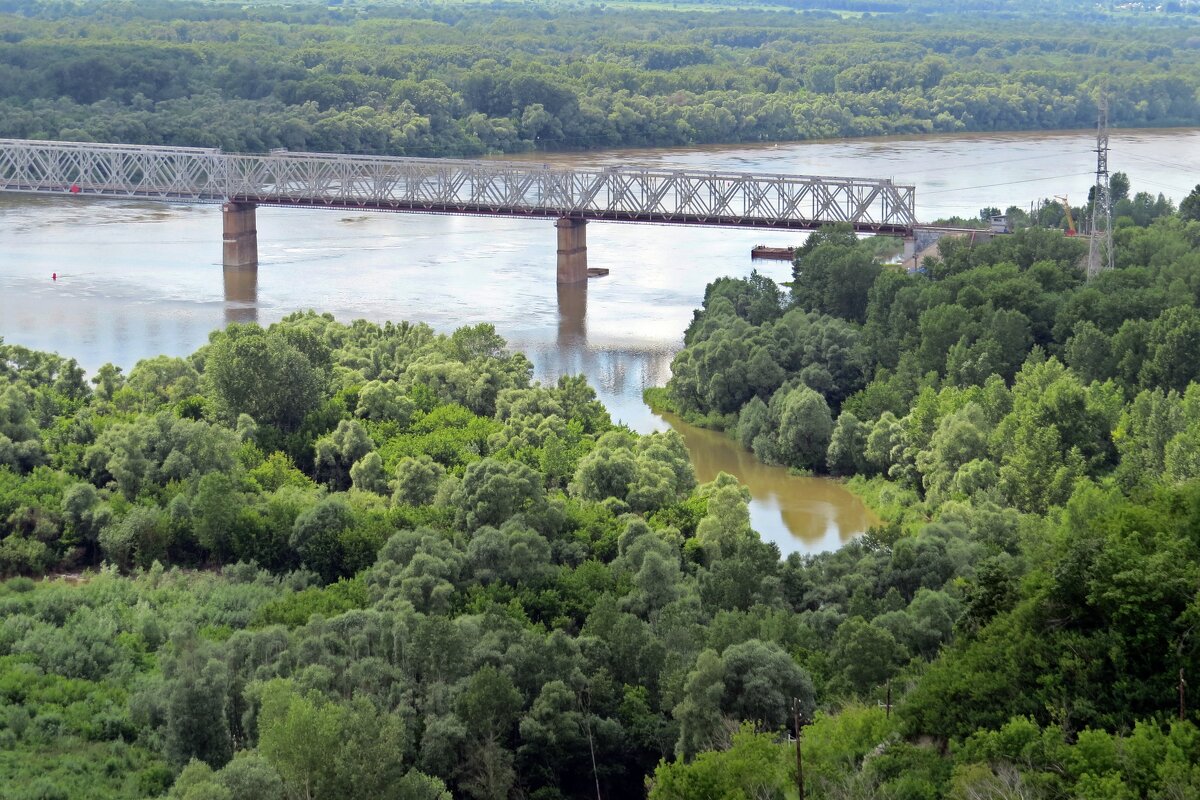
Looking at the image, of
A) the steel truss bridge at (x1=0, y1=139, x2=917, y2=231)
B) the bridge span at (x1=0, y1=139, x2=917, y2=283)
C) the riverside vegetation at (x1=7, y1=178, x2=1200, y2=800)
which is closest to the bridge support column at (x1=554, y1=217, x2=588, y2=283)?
the bridge span at (x1=0, y1=139, x2=917, y2=283)

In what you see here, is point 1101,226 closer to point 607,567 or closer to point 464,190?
point 607,567

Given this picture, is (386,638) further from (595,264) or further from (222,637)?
(595,264)

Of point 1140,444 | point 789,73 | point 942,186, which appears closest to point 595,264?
point 942,186

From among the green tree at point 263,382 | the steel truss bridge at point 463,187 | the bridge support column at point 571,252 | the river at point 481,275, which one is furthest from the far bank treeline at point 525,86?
the green tree at point 263,382

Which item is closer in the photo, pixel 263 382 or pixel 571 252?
pixel 263 382

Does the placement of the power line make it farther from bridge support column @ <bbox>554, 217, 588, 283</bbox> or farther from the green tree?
the green tree

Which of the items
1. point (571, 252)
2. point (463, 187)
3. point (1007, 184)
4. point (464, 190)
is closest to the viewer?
point (571, 252)

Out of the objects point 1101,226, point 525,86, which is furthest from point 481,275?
point 525,86
